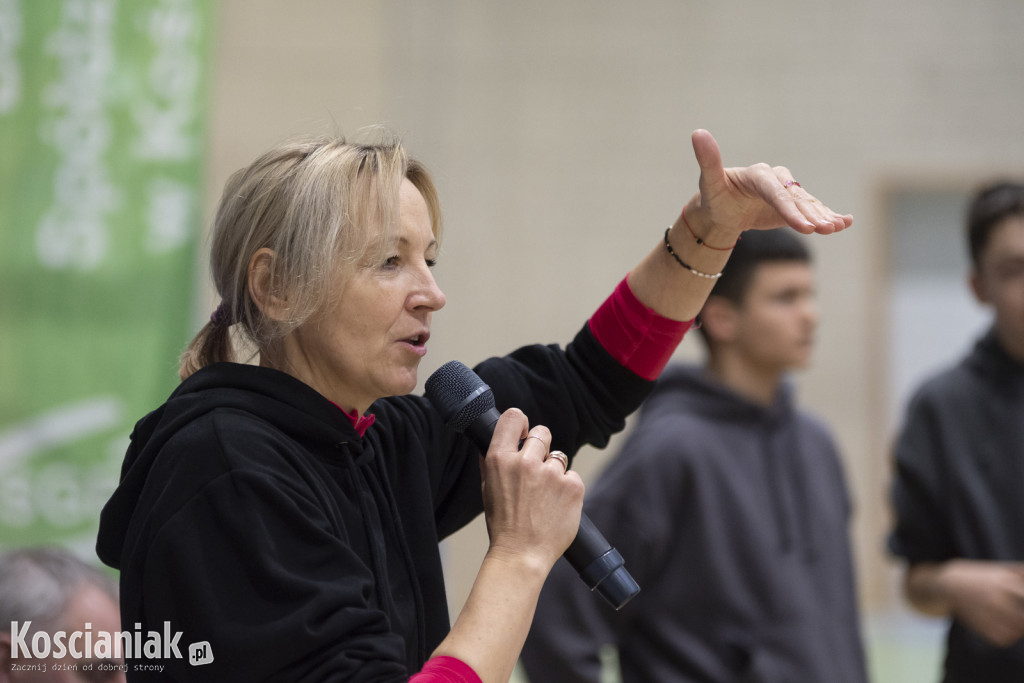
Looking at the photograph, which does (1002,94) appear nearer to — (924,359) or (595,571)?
(924,359)

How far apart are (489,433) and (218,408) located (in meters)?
0.31

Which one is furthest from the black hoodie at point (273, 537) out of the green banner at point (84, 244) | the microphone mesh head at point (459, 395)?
the green banner at point (84, 244)

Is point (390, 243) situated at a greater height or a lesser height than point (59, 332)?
greater

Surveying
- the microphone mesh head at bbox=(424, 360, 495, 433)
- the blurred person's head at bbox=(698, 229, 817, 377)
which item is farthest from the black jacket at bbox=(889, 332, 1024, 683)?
the microphone mesh head at bbox=(424, 360, 495, 433)

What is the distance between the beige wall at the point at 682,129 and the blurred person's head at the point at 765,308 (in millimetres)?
3082

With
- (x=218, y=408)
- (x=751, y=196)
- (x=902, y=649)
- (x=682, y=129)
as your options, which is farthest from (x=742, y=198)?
(x=682, y=129)

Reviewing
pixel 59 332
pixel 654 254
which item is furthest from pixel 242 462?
pixel 59 332

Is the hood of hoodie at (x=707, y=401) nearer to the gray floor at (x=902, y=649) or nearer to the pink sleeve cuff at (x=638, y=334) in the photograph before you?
the pink sleeve cuff at (x=638, y=334)

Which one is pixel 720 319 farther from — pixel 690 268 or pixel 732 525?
pixel 690 268

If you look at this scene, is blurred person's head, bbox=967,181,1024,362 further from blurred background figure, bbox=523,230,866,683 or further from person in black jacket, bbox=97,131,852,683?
person in black jacket, bbox=97,131,852,683

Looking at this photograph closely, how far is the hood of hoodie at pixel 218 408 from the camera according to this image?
1082 mm

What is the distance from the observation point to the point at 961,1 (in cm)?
580

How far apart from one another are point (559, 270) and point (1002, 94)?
8.90 ft

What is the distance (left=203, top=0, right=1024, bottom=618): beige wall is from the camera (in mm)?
5703
